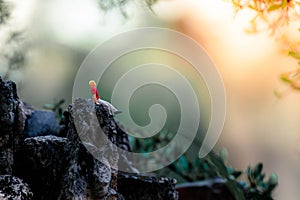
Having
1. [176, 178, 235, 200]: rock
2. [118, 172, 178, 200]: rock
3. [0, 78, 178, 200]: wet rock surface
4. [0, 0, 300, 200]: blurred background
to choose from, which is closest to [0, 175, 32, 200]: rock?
[0, 78, 178, 200]: wet rock surface

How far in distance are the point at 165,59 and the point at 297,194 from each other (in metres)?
1.29

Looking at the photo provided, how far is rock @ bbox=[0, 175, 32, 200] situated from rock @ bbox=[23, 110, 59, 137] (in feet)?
0.98

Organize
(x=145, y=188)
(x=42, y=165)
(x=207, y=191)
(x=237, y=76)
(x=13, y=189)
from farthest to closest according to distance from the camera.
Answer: (x=237, y=76), (x=207, y=191), (x=145, y=188), (x=42, y=165), (x=13, y=189)

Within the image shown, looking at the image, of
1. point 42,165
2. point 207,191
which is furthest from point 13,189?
point 207,191

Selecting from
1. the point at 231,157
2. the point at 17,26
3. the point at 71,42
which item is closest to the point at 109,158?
the point at 17,26

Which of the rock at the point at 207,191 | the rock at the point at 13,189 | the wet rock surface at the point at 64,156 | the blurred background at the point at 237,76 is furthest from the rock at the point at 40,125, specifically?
the blurred background at the point at 237,76

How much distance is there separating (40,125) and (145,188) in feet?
0.96

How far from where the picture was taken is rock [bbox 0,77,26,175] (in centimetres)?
86

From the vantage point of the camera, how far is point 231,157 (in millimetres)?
2672

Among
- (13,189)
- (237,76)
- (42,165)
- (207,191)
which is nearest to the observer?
(13,189)

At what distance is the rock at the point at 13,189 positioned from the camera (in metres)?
0.79

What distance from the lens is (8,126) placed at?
34.2 inches

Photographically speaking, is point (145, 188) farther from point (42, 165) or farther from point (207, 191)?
Answer: point (207, 191)

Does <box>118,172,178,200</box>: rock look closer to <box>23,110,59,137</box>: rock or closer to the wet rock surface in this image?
the wet rock surface
